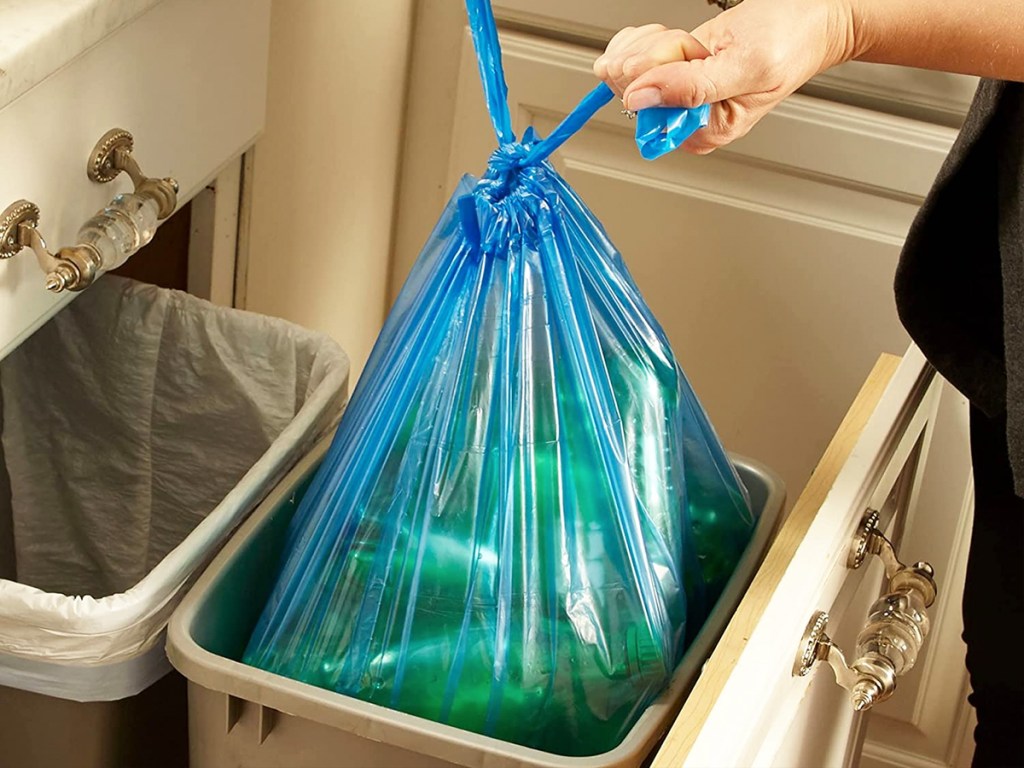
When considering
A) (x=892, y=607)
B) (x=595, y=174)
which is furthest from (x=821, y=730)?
(x=595, y=174)

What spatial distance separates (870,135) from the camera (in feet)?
3.25

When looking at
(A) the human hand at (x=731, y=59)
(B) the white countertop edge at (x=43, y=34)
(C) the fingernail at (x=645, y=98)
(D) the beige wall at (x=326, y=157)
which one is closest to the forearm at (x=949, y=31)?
(A) the human hand at (x=731, y=59)

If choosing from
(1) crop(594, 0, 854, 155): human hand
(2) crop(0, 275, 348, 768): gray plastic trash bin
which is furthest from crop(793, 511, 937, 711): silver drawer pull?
(2) crop(0, 275, 348, 768): gray plastic trash bin

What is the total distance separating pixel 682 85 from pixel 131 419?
57 cm

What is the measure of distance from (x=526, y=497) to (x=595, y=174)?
0.46m

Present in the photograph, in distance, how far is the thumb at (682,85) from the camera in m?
0.55

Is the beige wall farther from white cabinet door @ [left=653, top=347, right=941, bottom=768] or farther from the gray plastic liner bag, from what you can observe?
white cabinet door @ [left=653, top=347, right=941, bottom=768]

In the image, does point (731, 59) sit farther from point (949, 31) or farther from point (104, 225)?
point (104, 225)

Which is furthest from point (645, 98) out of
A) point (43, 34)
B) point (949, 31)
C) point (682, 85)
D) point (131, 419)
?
point (131, 419)

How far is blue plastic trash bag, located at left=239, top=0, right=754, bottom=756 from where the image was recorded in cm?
67

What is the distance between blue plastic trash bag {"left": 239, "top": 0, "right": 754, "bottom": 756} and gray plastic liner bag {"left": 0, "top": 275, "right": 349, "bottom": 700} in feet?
0.58

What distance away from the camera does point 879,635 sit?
65 centimetres

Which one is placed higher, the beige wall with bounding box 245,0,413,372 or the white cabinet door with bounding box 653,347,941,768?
the beige wall with bounding box 245,0,413,372

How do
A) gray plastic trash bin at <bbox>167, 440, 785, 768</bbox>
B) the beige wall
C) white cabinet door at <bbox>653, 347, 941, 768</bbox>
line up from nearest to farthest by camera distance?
1. white cabinet door at <bbox>653, 347, 941, 768</bbox>
2. gray plastic trash bin at <bbox>167, 440, 785, 768</bbox>
3. the beige wall
